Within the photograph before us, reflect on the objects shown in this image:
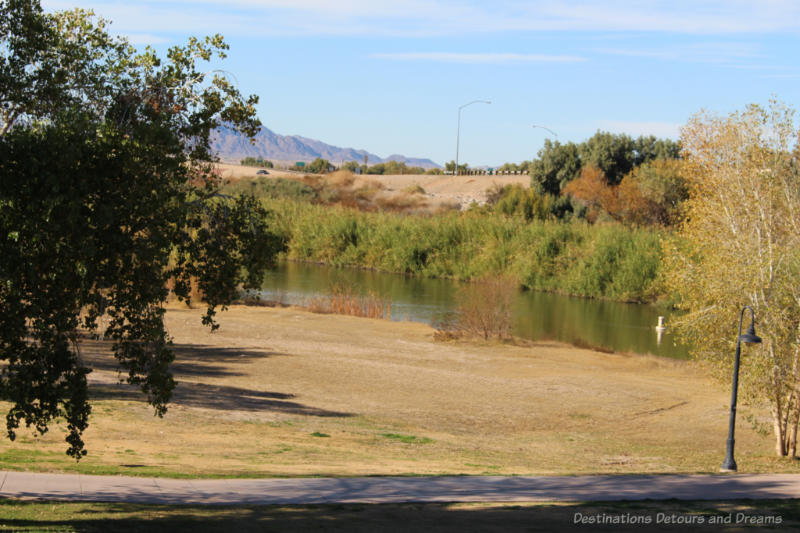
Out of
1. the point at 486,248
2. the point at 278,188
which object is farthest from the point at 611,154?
the point at 278,188

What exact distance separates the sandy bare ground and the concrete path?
244 ft

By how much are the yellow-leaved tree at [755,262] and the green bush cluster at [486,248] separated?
31.5 metres

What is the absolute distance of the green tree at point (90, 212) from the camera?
26.3ft

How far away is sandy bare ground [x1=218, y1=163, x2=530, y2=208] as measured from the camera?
9162 centimetres

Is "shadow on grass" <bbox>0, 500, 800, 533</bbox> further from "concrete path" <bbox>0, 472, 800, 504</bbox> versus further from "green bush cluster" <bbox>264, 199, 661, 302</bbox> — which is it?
"green bush cluster" <bbox>264, 199, 661, 302</bbox>

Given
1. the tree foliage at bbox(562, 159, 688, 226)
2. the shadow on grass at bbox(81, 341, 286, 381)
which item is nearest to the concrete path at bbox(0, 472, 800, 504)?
the shadow on grass at bbox(81, 341, 286, 381)

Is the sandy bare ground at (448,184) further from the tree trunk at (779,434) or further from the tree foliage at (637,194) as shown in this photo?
the tree trunk at (779,434)

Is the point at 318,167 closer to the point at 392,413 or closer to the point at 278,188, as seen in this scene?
the point at 278,188

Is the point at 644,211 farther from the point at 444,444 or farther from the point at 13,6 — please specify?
the point at 13,6

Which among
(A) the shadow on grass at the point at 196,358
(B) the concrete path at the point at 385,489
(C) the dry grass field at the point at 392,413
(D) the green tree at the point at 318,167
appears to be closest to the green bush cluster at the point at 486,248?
(C) the dry grass field at the point at 392,413

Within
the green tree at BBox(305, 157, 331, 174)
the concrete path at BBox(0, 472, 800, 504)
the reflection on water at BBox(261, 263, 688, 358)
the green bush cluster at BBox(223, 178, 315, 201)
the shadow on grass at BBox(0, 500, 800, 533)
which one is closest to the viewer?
the shadow on grass at BBox(0, 500, 800, 533)

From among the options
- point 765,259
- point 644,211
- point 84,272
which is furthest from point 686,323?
point 644,211

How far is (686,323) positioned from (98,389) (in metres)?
12.6

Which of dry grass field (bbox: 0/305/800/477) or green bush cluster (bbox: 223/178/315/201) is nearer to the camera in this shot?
dry grass field (bbox: 0/305/800/477)
